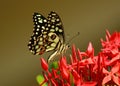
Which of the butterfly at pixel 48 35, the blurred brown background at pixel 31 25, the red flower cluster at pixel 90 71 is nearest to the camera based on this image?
the red flower cluster at pixel 90 71

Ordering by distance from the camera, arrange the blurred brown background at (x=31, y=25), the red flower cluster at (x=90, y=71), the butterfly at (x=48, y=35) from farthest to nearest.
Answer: the blurred brown background at (x=31, y=25), the butterfly at (x=48, y=35), the red flower cluster at (x=90, y=71)

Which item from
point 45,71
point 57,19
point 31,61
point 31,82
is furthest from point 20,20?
point 45,71

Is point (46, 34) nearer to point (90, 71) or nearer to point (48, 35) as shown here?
point (48, 35)

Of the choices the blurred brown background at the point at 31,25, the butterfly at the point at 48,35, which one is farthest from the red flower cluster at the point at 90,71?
the blurred brown background at the point at 31,25

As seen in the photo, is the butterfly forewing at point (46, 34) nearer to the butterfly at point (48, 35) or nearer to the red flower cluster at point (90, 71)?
the butterfly at point (48, 35)

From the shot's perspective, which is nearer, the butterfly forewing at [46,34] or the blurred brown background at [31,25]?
the butterfly forewing at [46,34]

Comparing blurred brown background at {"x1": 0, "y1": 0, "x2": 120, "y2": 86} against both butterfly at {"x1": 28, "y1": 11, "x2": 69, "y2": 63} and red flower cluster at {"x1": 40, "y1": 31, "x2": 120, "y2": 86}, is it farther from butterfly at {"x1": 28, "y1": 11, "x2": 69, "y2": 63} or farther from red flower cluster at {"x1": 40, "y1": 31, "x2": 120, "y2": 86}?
red flower cluster at {"x1": 40, "y1": 31, "x2": 120, "y2": 86}

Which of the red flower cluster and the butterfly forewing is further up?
the butterfly forewing

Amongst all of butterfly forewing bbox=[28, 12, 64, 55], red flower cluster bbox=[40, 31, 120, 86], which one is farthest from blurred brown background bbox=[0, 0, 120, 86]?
red flower cluster bbox=[40, 31, 120, 86]

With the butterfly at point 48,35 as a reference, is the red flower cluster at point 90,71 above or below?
below
